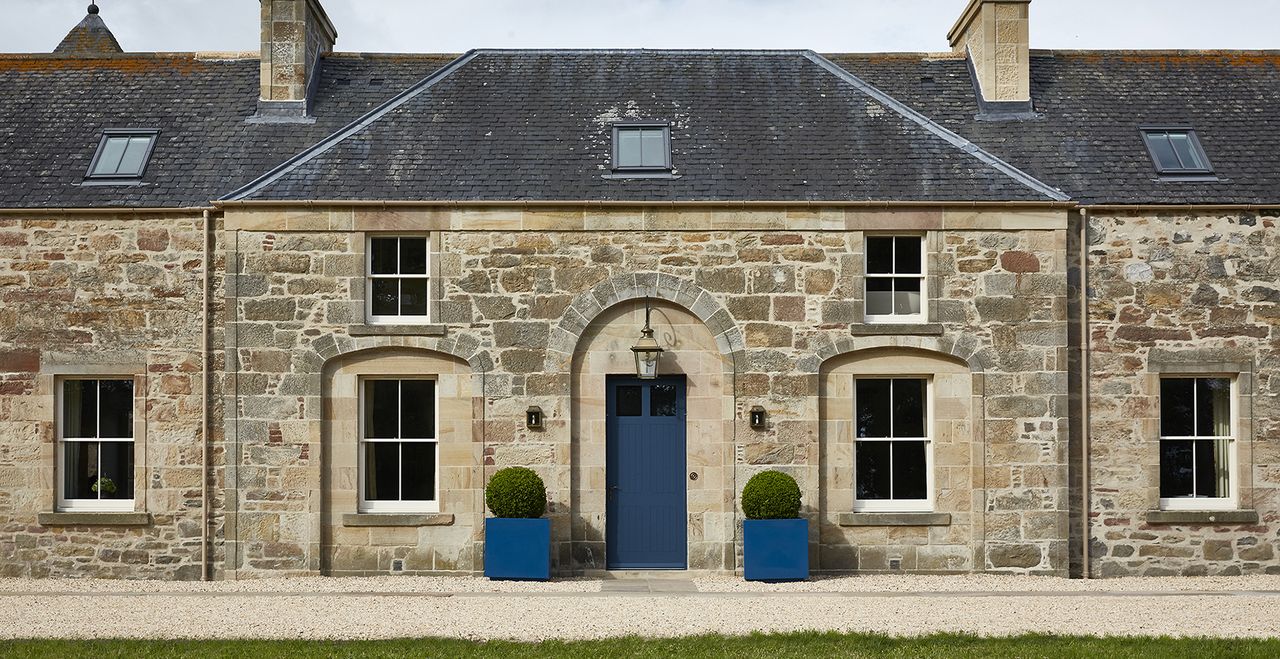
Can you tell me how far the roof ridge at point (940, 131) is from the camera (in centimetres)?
1495

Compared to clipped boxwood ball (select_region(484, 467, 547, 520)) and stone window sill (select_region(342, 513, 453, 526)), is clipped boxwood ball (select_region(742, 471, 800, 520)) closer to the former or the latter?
clipped boxwood ball (select_region(484, 467, 547, 520))

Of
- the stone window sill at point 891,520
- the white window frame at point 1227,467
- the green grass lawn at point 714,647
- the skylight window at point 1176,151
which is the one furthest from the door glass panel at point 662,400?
the skylight window at point 1176,151

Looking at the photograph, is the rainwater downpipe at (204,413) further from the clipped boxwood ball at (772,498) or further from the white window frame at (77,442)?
the clipped boxwood ball at (772,498)

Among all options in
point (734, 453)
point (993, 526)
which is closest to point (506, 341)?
point (734, 453)

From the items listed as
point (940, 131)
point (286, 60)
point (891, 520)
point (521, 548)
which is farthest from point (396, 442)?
point (940, 131)

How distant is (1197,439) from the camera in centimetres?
1505

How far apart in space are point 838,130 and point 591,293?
13.8ft

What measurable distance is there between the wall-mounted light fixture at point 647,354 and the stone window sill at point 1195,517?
21.4ft

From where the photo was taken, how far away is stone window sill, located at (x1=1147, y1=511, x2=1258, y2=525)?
14719 mm

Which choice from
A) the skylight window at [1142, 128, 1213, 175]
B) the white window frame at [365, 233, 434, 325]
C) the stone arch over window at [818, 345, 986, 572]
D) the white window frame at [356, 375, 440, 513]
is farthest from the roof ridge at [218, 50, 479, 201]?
the skylight window at [1142, 128, 1213, 175]

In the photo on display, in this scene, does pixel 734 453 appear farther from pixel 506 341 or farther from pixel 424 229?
pixel 424 229

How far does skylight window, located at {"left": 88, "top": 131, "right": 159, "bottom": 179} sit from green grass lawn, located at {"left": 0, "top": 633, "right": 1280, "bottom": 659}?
7389 mm

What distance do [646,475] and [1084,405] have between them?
560cm

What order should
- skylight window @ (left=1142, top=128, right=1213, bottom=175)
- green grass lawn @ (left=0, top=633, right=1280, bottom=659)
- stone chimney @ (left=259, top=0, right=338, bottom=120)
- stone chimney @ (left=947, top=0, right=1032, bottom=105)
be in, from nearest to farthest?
1. green grass lawn @ (left=0, top=633, right=1280, bottom=659)
2. skylight window @ (left=1142, top=128, right=1213, bottom=175)
3. stone chimney @ (left=259, top=0, right=338, bottom=120)
4. stone chimney @ (left=947, top=0, right=1032, bottom=105)
